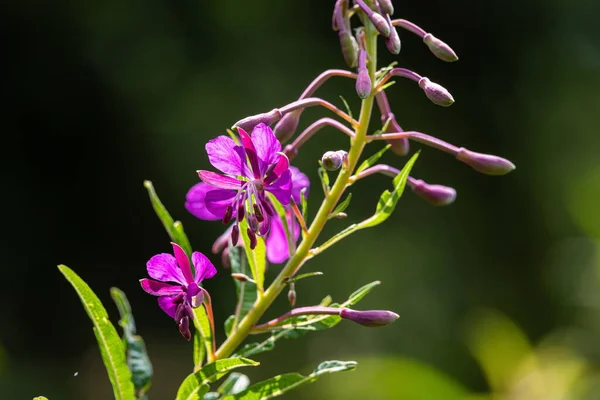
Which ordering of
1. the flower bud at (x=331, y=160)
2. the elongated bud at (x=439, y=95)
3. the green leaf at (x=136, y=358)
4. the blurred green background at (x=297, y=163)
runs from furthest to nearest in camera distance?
1. the blurred green background at (x=297, y=163)
2. the green leaf at (x=136, y=358)
3. the elongated bud at (x=439, y=95)
4. the flower bud at (x=331, y=160)

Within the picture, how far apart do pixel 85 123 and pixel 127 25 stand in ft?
3.29

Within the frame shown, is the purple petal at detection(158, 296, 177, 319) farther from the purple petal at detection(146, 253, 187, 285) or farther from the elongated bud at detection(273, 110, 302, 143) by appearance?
the elongated bud at detection(273, 110, 302, 143)

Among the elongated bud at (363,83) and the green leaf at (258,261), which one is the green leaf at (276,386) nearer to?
the green leaf at (258,261)

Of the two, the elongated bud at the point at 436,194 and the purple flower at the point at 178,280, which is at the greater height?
the elongated bud at the point at 436,194

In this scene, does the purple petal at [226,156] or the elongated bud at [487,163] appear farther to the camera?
the elongated bud at [487,163]

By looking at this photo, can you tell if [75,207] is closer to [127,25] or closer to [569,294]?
[127,25]

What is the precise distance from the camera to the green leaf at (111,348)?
1.12 metres

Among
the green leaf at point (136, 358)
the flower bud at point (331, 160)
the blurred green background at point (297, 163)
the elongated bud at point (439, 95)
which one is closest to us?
the flower bud at point (331, 160)

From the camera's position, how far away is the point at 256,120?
1.15m

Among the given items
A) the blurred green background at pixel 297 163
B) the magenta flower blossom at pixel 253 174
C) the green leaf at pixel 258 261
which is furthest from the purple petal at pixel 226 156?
the blurred green background at pixel 297 163

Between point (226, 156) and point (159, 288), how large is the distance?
24cm

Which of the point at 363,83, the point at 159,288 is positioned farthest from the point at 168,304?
the point at 363,83

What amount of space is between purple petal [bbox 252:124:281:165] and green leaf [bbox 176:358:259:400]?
32 cm

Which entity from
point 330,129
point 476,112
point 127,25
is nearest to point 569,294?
point 476,112
